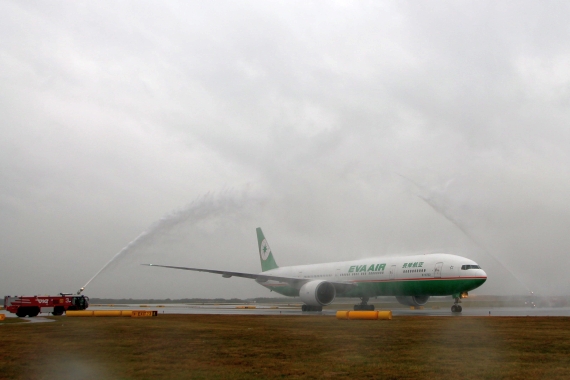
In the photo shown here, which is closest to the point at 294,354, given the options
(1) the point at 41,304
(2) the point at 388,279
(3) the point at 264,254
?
(2) the point at 388,279

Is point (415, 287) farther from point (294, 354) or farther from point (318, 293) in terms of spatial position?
point (294, 354)

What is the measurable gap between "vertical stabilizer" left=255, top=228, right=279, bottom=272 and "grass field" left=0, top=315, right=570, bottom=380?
46.7 meters

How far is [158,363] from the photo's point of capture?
552 inches

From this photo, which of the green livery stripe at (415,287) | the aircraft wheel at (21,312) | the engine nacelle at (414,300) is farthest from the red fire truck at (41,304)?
the engine nacelle at (414,300)

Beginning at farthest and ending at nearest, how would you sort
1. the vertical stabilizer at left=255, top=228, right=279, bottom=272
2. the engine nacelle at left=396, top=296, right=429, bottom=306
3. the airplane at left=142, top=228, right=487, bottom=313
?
1. the vertical stabilizer at left=255, top=228, right=279, bottom=272
2. the engine nacelle at left=396, top=296, right=429, bottom=306
3. the airplane at left=142, top=228, right=487, bottom=313

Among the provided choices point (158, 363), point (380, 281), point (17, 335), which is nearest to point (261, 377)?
point (158, 363)

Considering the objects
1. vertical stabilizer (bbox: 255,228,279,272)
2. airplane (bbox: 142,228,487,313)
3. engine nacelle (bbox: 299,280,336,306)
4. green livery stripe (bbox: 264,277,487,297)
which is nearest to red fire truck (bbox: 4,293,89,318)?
airplane (bbox: 142,228,487,313)

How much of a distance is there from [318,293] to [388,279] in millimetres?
6392

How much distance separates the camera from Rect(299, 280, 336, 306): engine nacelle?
4684 centimetres

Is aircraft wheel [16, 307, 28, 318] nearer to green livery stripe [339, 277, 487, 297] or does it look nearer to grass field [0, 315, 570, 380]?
grass field [0, 315, 570, 380]

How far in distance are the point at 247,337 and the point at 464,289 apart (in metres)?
25.0

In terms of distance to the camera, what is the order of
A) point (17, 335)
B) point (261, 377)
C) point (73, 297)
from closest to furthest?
point (261, 377) → point (17, 335) → point (73, 297)

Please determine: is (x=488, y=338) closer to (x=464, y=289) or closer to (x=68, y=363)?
(x=68, y=363)

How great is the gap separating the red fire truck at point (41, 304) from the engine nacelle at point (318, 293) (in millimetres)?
19447
